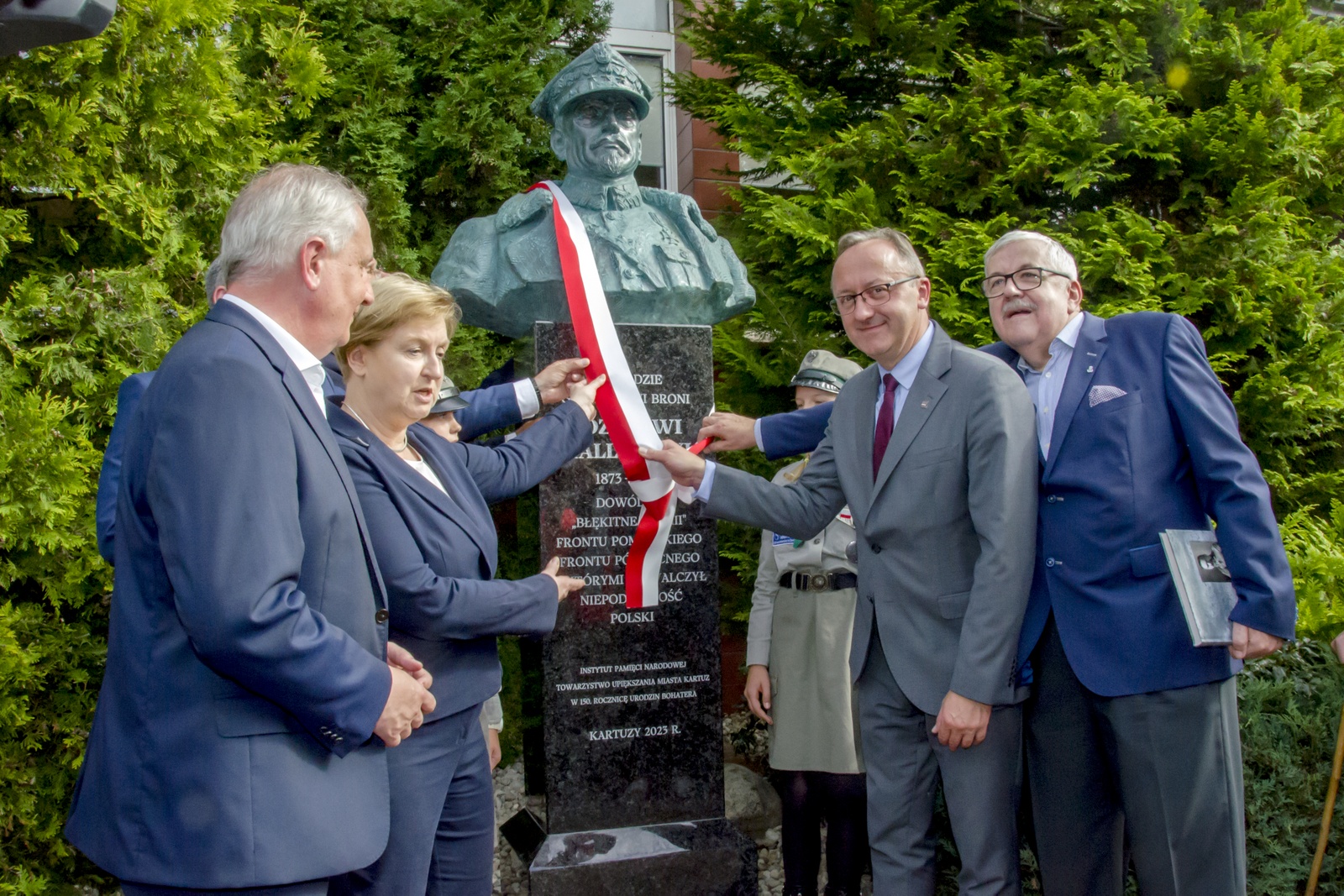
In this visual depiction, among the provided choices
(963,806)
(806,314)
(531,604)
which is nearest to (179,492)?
(531,604)

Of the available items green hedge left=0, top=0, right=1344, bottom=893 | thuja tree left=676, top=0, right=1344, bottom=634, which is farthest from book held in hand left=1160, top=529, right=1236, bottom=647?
thuja tree left=676, top=0, right=1344, bottom=634

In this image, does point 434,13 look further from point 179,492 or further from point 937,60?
point 179,492

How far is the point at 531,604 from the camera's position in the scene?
7.32 feet

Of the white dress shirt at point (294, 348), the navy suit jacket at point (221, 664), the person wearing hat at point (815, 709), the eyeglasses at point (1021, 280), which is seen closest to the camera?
the navy suit jacket at point (221, 664)

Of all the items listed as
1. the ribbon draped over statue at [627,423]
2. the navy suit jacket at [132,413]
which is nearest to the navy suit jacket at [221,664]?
the navy suit jacket at [132,413]

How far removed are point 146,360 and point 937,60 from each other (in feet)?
13.7

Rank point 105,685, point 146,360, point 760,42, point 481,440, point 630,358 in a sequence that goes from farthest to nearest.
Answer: point 760,42 < point 481,440 < point 146,360 < point 630,358 < point 105,685

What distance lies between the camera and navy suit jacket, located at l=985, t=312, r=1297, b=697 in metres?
2.25

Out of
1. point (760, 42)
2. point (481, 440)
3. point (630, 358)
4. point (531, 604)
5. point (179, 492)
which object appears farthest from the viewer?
point (760, 42)

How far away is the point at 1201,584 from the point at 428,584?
A: 166 cm

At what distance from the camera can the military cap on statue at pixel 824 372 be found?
12.2ft

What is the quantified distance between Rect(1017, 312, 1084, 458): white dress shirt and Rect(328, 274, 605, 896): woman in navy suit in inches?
50.9

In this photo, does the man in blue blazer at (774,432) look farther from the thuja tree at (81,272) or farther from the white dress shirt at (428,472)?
the thuja tree at (81,272)

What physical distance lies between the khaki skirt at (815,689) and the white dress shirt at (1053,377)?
113cm
